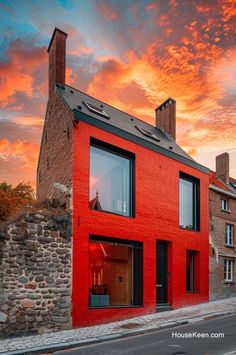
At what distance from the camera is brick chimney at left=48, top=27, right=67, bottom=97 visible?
727 inches

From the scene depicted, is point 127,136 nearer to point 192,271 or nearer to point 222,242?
point 192,271

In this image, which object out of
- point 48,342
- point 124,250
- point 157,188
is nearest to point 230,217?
point 157,188

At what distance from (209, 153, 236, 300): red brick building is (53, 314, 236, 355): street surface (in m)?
9.44

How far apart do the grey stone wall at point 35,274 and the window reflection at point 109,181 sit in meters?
2.08

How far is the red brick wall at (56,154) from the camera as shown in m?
15.2

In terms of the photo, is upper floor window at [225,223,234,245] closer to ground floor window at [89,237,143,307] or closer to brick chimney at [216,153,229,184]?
brick chimney at [216,153,229,184]

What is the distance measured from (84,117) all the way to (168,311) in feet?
28.9

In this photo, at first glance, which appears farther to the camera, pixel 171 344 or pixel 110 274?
pixel 110 274

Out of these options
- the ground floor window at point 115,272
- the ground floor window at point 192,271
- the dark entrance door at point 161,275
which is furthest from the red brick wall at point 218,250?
the ground floor window at point 115,272

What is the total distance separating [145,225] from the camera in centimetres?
1730

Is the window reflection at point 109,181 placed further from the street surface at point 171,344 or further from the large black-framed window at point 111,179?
the street surface at point 171,344

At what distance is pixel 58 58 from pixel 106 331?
11741 millimetres

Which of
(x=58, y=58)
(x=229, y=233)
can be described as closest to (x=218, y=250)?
(x=229, y=233)

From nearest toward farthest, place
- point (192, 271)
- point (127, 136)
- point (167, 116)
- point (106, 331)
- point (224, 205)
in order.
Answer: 1. point (106, 331)
2. point (127, 136)
3. point (192, 271)
4. point (224, 205)
5. point (167, 116)
